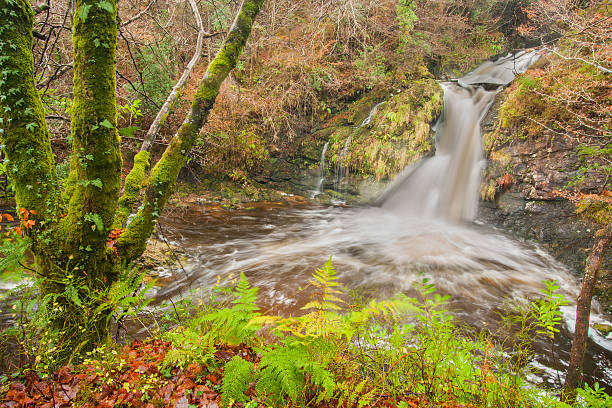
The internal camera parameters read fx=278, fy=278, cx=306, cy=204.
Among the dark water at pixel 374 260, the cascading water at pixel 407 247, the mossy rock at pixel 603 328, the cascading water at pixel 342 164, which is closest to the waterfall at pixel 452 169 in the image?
the cascading water at pixel 407 247

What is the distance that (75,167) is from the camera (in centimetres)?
229

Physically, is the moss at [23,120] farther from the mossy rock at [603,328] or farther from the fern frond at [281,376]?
the mossy rock at [603,328]

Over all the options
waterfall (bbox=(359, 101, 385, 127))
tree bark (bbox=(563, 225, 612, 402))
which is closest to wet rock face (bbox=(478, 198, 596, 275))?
tree bark (bbox=(563, 225, 612, 402))

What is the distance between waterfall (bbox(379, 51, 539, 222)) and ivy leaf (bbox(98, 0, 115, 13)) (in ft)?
33.1

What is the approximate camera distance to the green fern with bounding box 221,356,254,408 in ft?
5.52

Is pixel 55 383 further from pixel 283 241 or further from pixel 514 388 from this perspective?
pixel 283 241

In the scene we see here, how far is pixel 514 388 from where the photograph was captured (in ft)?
6.21

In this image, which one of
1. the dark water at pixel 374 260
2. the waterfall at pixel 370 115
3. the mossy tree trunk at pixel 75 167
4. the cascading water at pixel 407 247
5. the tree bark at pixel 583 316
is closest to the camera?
the mossy tree trunk at pixel 75 167

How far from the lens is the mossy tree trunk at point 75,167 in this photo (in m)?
1.90

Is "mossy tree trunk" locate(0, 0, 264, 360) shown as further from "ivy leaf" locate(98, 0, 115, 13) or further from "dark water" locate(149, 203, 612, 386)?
"dark water" locate(149, 203, 612, 386)

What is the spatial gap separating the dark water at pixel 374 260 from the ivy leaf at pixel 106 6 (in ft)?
13.3

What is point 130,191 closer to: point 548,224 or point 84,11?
point 84,11

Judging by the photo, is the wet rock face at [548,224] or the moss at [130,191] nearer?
the moss at [130,191]

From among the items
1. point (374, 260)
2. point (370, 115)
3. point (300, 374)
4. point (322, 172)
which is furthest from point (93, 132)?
point (370, 115)
